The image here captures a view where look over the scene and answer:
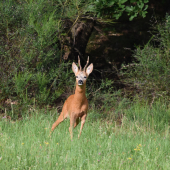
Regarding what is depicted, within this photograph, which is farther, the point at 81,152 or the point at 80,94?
the point at 80,94

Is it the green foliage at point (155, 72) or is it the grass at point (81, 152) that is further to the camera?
the green foliage at point (155, 72)

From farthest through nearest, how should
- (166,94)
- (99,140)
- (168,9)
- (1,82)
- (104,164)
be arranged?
(168,9), (166,94), (1,82), (99,140), (104,164)

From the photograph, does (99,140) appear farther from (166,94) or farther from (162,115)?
(166,94)

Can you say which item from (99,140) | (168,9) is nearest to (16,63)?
(99,140)

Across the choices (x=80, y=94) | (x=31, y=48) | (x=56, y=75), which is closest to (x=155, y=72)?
(x=56, y=75)

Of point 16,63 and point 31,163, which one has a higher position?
point 16,63

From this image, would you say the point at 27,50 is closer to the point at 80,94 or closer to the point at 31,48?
the point at 31,48

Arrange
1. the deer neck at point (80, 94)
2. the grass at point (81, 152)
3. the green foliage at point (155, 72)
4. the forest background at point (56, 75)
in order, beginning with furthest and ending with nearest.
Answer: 1. the green foliage at point (155, 72)
2. the forest background at point (56, 75)
3. the deer neck at point (80, 94)
4. the grass at point (81, 152)

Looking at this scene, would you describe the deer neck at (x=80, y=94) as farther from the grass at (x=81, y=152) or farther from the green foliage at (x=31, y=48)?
the green foliage at (x=31, y=48)

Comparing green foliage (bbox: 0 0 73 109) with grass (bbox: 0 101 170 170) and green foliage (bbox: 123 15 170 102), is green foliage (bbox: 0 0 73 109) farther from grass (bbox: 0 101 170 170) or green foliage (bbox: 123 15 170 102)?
green foliage (bbox: 123 15 170 102)

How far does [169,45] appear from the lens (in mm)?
7484

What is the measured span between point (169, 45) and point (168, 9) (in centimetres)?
355

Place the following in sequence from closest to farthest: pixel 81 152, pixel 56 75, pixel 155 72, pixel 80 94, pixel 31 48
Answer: pixel 81 152, pixel 80 94, pixel 31 48, pixel 56 75, pixel 155 72

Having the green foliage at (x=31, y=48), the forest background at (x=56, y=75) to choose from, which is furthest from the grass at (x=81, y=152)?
the green foliage at (x=31, y=48)
